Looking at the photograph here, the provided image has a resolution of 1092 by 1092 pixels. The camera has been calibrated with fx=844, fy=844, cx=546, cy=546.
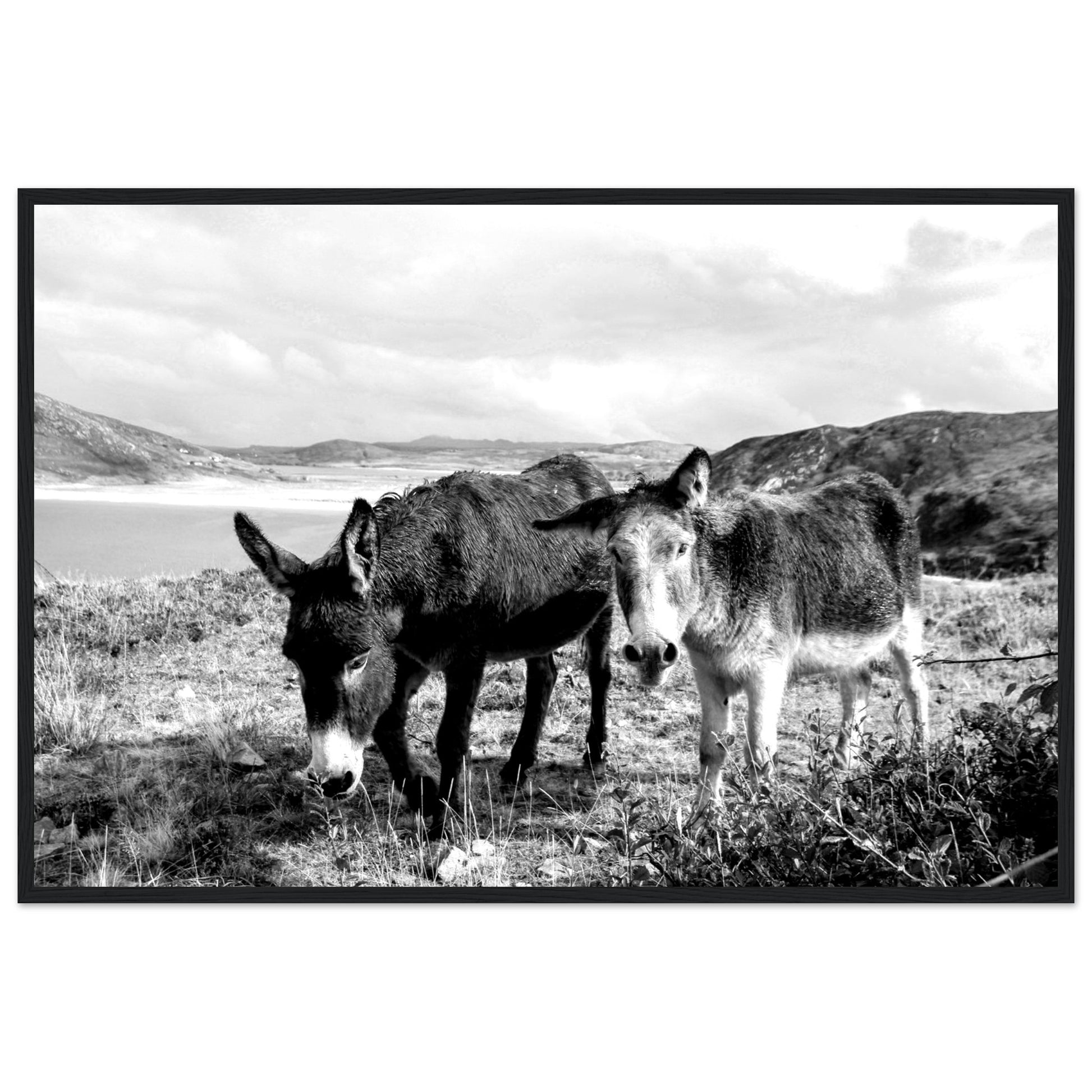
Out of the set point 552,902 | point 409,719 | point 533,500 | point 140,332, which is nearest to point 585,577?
point 533,500

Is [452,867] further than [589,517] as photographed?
No

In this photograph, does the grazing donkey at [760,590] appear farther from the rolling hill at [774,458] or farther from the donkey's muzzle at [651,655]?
the rolling hill at [774,458]

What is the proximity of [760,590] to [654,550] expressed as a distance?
58 cm

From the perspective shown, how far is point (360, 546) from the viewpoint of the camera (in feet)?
9.87

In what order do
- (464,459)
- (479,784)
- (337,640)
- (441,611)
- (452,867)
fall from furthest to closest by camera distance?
(479,784) → (464,459) → (441,611) → (452,867) → (337,640)

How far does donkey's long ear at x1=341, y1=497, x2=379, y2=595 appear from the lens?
116 inches

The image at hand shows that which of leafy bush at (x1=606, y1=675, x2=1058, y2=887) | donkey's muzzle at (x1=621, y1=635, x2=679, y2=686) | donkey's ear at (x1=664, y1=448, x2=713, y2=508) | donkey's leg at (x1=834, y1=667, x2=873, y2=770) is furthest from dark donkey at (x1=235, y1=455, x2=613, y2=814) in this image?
donkey's leg at (x1=834, y1=667, x2=873, y2=770)

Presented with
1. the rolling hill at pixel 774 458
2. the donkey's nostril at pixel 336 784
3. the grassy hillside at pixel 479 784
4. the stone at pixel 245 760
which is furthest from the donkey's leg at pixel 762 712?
the stone at pixel 245 760

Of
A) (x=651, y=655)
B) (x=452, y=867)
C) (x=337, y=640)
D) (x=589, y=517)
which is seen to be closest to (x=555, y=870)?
(x=452, y=867)

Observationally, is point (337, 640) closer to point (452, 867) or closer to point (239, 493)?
point (239, 493)

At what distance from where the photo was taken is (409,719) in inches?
140

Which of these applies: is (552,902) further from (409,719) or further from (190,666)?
(190,666)

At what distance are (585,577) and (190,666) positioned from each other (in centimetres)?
167

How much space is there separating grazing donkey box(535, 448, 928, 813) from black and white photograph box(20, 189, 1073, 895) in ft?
0.07
